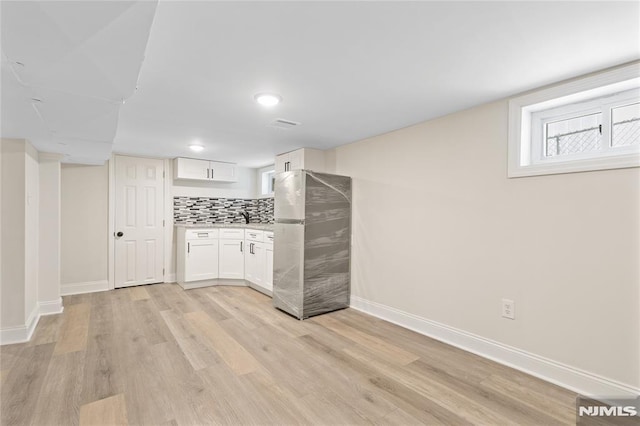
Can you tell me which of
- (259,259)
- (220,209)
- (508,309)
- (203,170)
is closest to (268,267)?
(259,259)

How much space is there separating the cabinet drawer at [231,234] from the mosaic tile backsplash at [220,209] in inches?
31.6

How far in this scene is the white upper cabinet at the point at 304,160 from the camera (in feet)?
13.0

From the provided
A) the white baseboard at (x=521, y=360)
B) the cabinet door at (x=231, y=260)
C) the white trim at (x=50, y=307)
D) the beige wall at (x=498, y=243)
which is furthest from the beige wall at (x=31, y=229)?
the white baseboard at (x=521, y=360)

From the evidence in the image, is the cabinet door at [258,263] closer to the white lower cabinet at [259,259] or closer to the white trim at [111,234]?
the white lower cabinet at [259,259]

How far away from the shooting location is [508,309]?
2301mm

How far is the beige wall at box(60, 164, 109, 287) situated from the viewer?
4.13m

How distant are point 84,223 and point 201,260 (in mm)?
1665

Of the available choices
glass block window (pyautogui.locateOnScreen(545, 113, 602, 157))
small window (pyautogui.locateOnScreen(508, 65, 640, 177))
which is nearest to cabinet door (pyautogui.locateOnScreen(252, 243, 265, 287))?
small window (pyautogui.locateOnScreen(508, 65, 640, 177))

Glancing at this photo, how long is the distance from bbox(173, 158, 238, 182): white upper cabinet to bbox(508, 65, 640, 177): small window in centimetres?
425

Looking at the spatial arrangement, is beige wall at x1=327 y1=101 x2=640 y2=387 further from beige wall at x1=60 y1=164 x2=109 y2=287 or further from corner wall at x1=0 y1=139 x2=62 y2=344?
beige wall at x1=60 y1=164 x2=109 y2=287

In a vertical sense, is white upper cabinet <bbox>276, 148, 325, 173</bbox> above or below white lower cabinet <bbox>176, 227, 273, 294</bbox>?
above

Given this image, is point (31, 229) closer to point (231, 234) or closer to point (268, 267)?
point (231, 234)

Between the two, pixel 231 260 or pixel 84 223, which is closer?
pixel 84 223

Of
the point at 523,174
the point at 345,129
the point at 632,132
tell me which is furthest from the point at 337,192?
the point at 632,132
